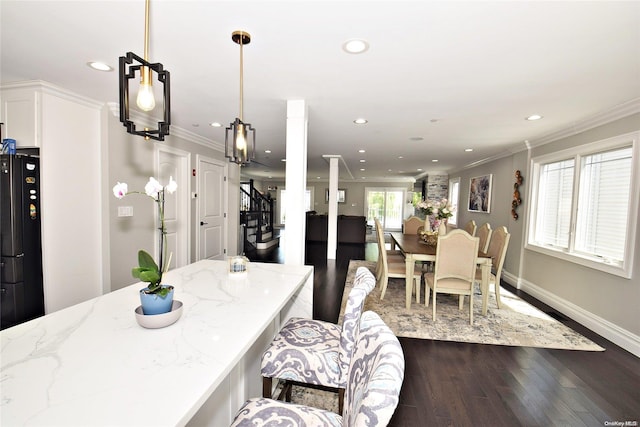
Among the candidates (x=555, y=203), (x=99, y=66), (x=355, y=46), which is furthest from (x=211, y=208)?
(x=555, y=203)

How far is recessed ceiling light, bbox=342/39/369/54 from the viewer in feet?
5.87

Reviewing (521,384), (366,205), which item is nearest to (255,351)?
(521,384)

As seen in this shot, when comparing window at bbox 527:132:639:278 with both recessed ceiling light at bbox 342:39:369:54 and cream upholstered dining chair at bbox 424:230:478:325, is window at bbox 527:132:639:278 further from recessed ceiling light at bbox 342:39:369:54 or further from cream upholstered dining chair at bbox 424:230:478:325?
recessed ceiling light at bbox 342:39:369:54

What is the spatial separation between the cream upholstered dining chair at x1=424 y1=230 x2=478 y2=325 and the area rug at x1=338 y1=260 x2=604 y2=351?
0.61ft

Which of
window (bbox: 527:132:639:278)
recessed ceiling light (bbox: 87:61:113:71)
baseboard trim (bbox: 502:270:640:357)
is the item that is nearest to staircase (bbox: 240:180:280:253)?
recessed ceiling light (bbox: 87:61:113:71)

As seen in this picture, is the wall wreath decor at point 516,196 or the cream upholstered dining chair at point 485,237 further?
the wall wreath decor at point 516,196

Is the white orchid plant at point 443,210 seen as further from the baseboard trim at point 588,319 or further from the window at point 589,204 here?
the baseboard trim at point 588,319

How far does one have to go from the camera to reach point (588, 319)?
3146 mm

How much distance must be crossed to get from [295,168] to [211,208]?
2805 millimetres

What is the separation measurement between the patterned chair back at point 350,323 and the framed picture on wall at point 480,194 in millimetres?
5629

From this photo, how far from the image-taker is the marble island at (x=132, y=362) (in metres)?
0.66

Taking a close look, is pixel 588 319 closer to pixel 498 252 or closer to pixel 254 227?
pixel 498 252

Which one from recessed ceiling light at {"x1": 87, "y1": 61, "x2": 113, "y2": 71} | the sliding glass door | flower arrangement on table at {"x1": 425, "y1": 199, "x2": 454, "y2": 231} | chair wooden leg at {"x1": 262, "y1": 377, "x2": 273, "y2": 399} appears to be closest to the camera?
chair wooden leg at {"x1": 262, "y1": 377, "x2": 273, "y2": 399}

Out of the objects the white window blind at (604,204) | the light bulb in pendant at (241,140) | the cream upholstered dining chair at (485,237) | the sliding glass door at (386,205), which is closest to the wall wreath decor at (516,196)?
the cream upholstered dining chair at (485,237)
